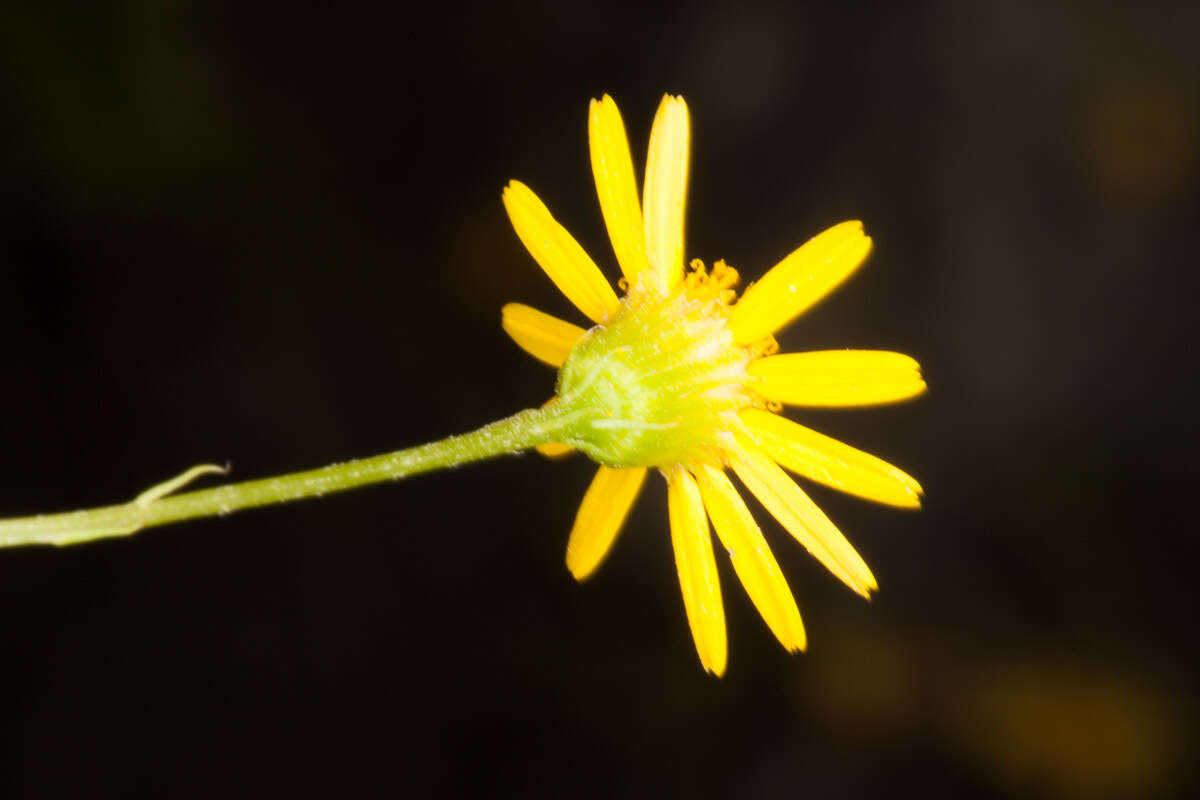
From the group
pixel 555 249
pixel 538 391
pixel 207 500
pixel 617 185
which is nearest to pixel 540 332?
pixel 555 249

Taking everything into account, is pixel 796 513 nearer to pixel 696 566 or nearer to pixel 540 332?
pixel 696 566

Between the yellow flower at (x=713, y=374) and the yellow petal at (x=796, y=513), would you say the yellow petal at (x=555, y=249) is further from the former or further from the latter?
the yellow petal at (x=796, y=513)

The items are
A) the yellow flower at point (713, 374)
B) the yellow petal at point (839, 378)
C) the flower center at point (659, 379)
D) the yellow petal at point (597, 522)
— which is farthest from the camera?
the yellow petal at point (597, 522)

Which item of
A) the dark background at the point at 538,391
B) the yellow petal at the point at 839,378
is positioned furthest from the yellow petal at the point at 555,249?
the dark background at the point at 538,391

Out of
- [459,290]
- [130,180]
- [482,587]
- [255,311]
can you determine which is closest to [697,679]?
[482,587]

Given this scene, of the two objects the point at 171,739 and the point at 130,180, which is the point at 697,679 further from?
the point at 130,180

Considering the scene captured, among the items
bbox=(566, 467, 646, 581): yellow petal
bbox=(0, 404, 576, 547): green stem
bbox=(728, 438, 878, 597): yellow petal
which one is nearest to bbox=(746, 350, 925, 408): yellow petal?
bbox=(728, 438, 878, 597): yellow petal
